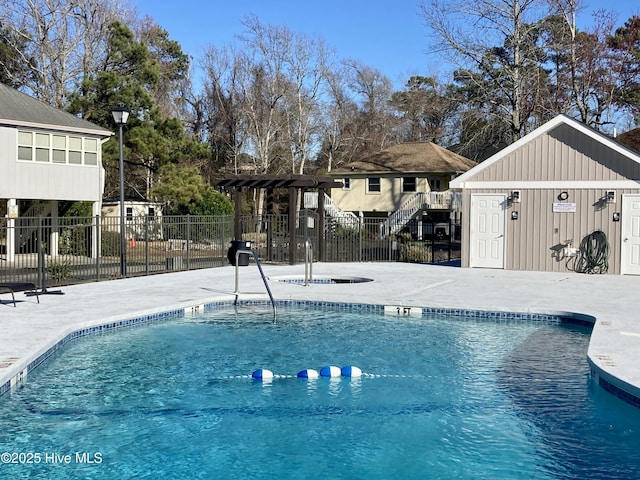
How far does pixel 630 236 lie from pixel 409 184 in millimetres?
22178

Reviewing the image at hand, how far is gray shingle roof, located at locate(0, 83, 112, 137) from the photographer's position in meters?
25.4

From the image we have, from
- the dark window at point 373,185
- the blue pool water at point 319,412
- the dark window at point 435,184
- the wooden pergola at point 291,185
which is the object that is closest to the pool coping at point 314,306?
the blue pool water at point 319,412

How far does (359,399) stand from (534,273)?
12.8 metres

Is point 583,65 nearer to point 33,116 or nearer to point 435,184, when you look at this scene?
point 435,184

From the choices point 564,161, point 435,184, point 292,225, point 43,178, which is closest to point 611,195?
point 564,161

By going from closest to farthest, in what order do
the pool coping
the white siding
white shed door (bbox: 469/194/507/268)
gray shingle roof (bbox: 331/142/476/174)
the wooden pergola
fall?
the pool coping
white shed door (bbox: 469/194/507/268)
the wooden pergola
the white siding
gray shingle roof (bbox: 331/142/476/174)

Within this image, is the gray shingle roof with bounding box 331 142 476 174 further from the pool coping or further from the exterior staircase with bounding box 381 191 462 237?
the pool coping

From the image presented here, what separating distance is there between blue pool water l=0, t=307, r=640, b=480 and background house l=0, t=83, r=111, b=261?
1666 cm

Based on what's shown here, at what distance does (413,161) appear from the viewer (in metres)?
41.2

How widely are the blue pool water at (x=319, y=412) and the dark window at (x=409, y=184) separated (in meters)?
29.9

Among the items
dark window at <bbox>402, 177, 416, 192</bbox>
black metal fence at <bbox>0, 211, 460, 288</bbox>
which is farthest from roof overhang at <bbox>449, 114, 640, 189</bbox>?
dark window at <bbox>402, 177, 416, 192</bbox>

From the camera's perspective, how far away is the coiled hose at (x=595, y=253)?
758 inches

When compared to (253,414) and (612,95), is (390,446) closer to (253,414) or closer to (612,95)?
(253,414)

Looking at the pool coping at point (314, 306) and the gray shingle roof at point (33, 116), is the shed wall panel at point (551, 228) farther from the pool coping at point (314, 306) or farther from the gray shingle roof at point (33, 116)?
the gray shingle roof at point (33, 116)
